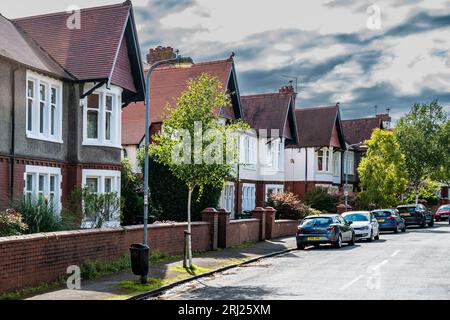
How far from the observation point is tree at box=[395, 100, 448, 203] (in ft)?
197

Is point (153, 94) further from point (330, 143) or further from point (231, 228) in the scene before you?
point (330, 143)

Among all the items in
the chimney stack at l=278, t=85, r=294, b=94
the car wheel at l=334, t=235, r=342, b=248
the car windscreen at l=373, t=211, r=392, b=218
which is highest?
the chimney stack at l=278, t=85, r=294, b=94

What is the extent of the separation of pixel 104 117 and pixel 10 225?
31.5 ft

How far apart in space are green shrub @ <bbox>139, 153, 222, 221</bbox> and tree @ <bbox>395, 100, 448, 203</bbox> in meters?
35.7

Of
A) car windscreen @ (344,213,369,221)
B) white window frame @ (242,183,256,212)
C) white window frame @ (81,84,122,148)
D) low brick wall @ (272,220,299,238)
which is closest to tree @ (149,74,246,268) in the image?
white window frame @ (81,84,122,148)

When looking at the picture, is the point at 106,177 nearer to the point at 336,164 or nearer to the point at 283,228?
the point at 283,228

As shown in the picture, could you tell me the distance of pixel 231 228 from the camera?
2539cm

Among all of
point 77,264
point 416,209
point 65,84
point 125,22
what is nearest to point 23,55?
point 65,84

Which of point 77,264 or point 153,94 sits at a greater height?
point 153,94

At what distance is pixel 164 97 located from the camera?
36250 millimetres

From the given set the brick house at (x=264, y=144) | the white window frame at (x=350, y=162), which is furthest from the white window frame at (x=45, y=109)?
Answer: the white window frame at (x=350, y=162)

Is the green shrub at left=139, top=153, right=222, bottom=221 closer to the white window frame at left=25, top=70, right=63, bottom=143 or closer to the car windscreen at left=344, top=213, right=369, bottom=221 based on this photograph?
the car windscreen at left=344, top=213, right=369, bottom=221

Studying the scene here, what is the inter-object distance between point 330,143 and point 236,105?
1633 centimetres

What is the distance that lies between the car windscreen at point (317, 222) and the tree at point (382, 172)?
2396 cm
